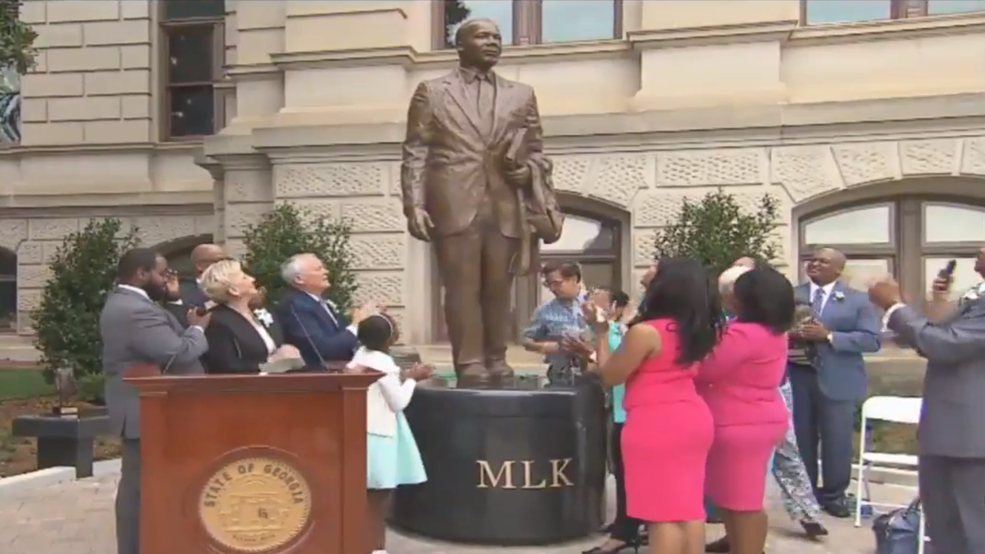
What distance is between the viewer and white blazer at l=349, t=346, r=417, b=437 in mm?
5164

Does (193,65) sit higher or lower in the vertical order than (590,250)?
higher

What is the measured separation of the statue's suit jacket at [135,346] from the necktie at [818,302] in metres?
4.22

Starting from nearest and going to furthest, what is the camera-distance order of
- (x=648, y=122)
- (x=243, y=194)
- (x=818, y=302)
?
1. (x=818, y=302)
2. (x=648, y=122)
3. (x=243, y=194)

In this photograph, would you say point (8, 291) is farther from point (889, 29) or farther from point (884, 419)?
point (884, 419)

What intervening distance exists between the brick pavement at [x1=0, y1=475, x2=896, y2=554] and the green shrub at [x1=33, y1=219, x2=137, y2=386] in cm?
560

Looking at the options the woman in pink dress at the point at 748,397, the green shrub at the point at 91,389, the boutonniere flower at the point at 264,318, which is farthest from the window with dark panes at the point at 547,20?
the woman in pink dress at the point at 748,397

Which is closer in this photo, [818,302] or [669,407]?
[669,407]

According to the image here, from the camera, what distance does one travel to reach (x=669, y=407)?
4.25 m

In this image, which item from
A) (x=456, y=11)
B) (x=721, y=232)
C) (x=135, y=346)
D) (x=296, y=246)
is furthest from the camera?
(x=456, y=11)

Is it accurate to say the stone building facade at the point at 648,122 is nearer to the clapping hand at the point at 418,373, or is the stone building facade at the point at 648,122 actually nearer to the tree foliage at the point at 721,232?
the tree foliage at the point at 721,232

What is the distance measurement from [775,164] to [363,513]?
8.39 metres

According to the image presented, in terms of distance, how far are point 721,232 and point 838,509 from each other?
4.34 meters

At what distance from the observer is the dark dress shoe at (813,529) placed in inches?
239

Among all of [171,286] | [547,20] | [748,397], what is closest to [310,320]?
[171,286]
